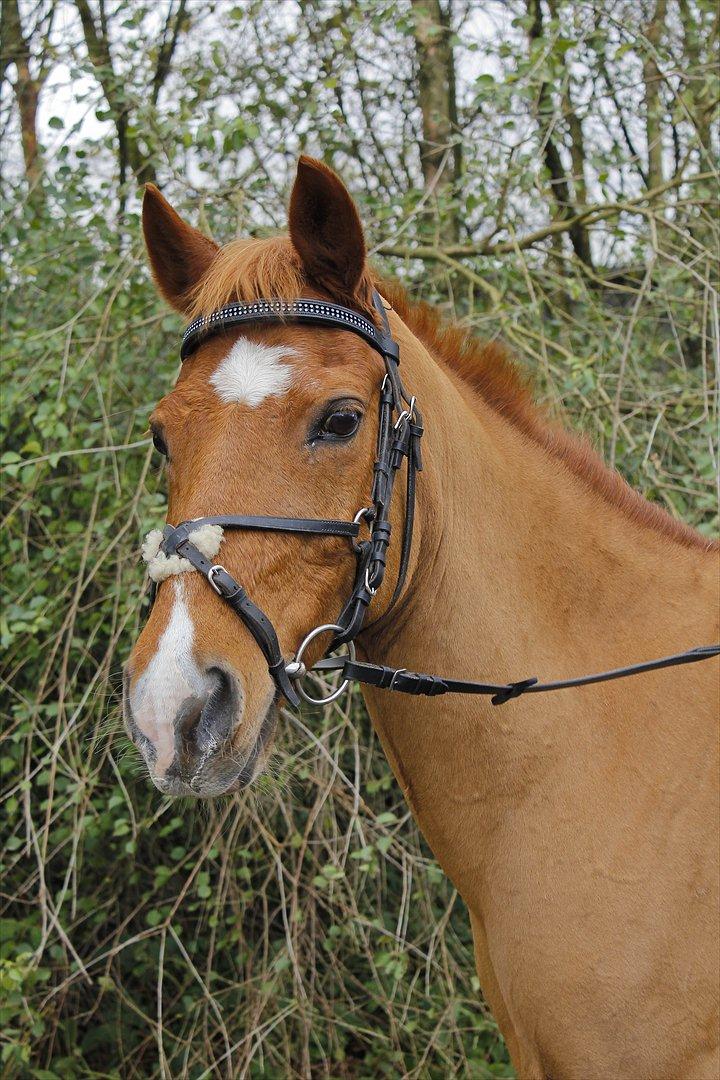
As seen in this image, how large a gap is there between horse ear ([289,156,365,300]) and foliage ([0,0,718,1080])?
1.71 meters

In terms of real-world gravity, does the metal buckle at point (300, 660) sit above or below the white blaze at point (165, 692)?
below

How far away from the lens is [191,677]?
5.15ft

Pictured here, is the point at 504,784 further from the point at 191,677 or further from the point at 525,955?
the point at 191,677

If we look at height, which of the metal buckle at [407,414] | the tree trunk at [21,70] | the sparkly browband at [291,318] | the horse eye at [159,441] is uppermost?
the tree trunk at [21,70]

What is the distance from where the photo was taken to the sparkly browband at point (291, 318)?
74.3 inches

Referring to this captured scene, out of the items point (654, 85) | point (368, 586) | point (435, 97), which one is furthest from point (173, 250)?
point (654, 85)

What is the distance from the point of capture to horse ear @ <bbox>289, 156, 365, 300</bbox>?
185 centimetres

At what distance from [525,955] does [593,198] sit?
545 cm

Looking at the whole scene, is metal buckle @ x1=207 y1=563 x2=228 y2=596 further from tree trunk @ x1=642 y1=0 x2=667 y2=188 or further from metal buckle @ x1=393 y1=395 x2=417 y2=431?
tree trunk @ x1=642 y1=0 x2=667 y2=188

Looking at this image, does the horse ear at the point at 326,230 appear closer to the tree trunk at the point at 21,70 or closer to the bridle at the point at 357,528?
the bridle at the point at 357,528

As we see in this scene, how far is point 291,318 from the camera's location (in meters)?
1.89

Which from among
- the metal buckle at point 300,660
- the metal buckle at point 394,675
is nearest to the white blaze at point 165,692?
the metal buckle at point 300,660

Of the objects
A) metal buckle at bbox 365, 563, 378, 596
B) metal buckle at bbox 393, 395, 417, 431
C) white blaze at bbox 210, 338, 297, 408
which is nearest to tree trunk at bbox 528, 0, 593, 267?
metal buckle at bbox 393, 395, 417, 431

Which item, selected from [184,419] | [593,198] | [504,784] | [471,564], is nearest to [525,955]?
[504,784]
